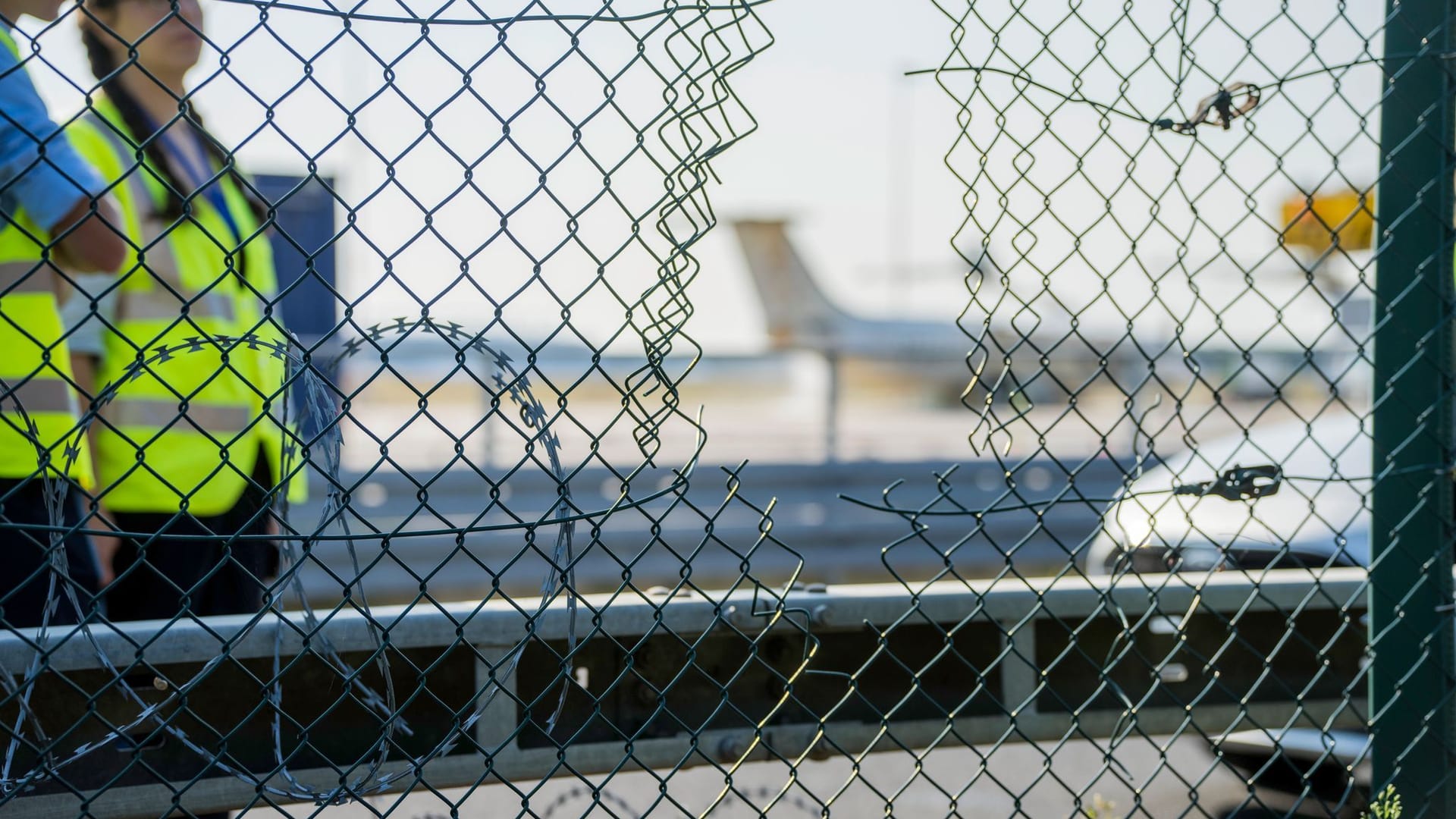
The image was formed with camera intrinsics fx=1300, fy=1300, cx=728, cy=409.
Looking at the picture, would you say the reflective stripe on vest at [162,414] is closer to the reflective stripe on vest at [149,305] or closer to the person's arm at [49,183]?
the reflective stripe on vest at [149,305]

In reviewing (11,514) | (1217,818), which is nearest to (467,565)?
(1217,818)

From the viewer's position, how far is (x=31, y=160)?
89.6 inches

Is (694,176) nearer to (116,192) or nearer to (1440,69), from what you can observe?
(116,192)

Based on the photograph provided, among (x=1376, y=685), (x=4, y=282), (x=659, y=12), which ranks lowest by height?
(x=1376, y=685)

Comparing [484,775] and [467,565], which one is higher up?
[484,775]

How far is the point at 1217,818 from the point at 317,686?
314 centimetres

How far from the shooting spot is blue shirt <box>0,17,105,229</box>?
7.38ft

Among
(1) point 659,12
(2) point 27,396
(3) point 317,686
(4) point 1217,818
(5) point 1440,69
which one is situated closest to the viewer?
(1) point 659,12

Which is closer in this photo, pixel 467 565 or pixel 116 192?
pixel 116 192

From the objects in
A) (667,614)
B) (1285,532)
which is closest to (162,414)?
(667,614)

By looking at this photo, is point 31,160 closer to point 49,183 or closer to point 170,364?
point 49,183

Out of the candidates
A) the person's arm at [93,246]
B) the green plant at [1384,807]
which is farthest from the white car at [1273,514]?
the person's arm at [93,246]

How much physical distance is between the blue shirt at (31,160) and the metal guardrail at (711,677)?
796mm

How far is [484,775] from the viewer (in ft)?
7.14
